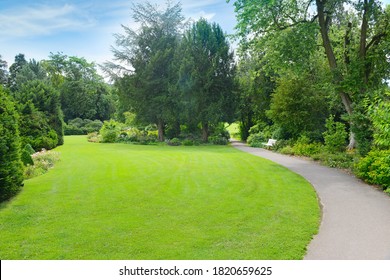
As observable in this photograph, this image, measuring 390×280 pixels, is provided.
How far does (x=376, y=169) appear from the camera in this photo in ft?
27.0

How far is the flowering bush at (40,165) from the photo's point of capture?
9539mm

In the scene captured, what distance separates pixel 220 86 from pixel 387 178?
16.3 m

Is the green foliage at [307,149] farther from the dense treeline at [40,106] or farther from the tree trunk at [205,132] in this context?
the dense treeline at [40,106]

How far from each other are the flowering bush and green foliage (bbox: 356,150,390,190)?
10.4 metres

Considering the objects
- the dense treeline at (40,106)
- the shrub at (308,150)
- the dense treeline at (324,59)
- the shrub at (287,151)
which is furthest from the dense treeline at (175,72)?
the shrub at (308,150)

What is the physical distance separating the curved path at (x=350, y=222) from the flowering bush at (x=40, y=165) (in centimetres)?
873

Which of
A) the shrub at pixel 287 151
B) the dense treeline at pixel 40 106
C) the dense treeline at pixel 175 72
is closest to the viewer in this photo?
the dense treeline at pixel 40 106

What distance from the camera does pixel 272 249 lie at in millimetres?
4207

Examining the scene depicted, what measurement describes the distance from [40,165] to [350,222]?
10.1 metres

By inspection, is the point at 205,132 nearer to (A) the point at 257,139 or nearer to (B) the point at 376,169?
(A) the point at 257,139

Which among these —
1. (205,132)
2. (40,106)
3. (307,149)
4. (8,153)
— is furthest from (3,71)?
(307,149)

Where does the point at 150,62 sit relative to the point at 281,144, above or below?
above

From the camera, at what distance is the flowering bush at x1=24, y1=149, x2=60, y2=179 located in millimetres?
9539
